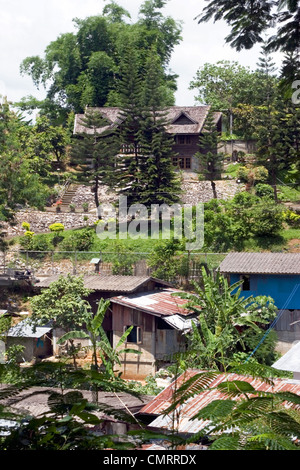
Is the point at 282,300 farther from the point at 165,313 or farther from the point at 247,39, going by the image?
the point at 247,39

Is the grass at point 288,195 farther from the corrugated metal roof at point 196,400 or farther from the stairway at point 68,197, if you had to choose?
the corrugated metal roof at point 196,400

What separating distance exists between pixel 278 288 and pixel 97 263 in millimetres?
7679

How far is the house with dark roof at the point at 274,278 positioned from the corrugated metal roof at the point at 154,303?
202cm

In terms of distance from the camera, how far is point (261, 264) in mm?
20703

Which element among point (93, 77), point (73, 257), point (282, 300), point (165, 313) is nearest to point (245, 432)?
point (165, 313)

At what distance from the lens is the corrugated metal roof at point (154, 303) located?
19.0 meters

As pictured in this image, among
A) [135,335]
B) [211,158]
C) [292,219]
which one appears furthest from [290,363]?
[211,158]

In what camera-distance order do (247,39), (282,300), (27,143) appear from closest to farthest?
(247,39) < (282,300) < (27,143)

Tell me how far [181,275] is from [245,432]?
21.3 m

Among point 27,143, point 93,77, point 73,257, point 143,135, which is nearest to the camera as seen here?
point 73,257

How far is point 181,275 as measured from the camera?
78.1 ft

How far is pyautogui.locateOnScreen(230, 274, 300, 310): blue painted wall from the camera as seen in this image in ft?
66.5

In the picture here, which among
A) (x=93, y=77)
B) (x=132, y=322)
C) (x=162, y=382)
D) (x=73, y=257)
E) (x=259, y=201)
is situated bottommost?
(x=162, y=382)

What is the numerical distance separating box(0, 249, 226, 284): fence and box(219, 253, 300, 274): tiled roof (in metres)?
1.87
